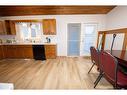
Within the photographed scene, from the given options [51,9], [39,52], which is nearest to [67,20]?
[51,9]

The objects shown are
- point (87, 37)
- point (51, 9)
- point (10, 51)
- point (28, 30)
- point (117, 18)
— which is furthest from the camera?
point (28, 30)

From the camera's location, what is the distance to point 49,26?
193 inches

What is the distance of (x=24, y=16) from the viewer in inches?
203

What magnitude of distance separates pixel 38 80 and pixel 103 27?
4.15 metres

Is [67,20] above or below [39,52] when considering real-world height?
above

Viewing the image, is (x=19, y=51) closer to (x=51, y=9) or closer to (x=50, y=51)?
(x=50, y=51)

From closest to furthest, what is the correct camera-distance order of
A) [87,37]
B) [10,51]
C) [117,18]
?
[117,18]
[10,51]
[87,37]

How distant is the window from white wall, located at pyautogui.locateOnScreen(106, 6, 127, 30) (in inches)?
137

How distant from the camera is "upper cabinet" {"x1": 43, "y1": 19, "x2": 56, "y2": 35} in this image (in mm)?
4852

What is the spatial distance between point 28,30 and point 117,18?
4.29 metres

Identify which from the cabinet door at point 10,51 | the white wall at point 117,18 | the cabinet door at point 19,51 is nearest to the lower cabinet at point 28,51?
the cabinet door at point 19,51

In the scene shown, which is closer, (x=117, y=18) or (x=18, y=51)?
(x=117, y=18)

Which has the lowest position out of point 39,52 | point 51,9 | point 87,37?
point 39,52

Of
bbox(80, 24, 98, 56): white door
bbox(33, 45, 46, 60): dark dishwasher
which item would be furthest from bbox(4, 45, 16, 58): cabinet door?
bbox(80, 24, 98, 56): white door
